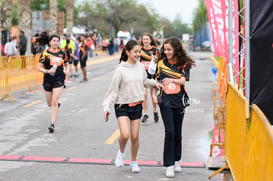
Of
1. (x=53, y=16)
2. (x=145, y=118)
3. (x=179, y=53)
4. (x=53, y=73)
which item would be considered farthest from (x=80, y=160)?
(x=53, y=16)

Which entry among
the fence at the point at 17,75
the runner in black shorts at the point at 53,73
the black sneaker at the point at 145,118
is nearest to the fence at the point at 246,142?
the runner in black shorts at the point at 53,73

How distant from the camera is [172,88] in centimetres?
676

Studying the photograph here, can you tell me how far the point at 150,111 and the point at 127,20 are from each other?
76629 millimetres

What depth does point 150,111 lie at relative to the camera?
1285 centimetres

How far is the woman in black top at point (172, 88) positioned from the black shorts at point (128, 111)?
1.02 ft

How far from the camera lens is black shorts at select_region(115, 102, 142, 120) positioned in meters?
6.79

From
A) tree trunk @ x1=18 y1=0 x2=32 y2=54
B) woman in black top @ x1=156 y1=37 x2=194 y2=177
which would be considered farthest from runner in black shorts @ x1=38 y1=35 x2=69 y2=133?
tree trunk @ x1=18 y1=0 x2=32 y2=54

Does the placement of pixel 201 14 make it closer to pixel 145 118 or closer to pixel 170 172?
pixel 145 118

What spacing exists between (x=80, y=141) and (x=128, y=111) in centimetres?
246

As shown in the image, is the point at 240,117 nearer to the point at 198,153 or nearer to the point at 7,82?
the point at 198,153

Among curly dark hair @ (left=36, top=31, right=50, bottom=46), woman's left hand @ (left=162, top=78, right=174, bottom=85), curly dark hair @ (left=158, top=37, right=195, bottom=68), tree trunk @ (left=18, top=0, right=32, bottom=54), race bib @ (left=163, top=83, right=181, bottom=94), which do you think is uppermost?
tree trunk @ (left=18, top=0, right=32, bottom=54)

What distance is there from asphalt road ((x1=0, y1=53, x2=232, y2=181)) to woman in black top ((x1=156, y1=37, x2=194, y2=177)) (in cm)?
36

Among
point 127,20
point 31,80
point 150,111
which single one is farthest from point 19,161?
point 127,20

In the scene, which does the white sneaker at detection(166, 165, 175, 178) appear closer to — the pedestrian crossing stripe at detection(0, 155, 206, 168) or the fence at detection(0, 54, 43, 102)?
the pedestrian crossing stripe at detection(0, 155, 206, 168)
